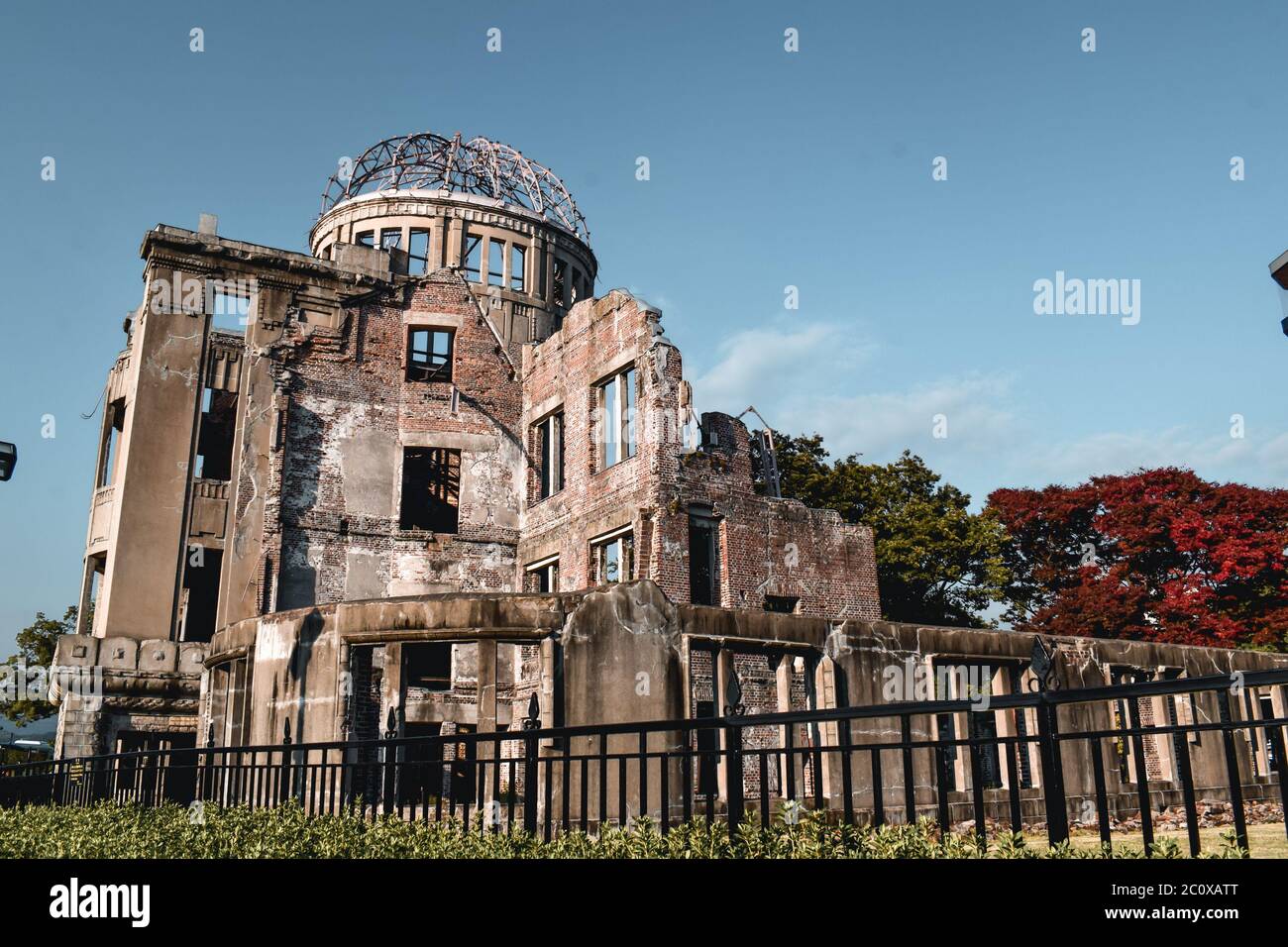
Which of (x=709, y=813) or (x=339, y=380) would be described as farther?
(x=339, y=380)

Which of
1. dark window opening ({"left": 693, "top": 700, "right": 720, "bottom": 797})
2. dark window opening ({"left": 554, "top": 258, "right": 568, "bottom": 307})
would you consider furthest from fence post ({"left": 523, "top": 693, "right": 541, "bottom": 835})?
dark window opening ({"left": 554, "top": 258, "right": 568, "bottom": 307})

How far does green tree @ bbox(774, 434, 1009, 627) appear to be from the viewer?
34.6 meters

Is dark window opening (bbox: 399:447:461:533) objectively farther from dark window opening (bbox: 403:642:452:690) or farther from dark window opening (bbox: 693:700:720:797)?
dark window opening (bbox: 693:700:720:797)

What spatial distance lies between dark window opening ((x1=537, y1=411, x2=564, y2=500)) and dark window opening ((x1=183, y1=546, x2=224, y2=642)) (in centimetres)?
820

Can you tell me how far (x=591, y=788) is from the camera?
12633mm

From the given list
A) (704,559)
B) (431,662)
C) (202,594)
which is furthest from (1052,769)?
(202,594)

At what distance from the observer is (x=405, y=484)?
98.8 feet

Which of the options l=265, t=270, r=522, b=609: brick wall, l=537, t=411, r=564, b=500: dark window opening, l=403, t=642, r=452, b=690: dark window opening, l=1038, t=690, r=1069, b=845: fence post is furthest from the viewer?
l=403, t=642, r=452, b=690: dark window opening

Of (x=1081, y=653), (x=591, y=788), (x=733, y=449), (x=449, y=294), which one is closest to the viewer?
(x=591, y=788)

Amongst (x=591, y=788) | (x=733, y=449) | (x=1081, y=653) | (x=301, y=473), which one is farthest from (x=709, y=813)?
(x=301, y=473)

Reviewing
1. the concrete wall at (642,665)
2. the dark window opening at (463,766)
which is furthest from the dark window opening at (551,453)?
the concrete wall at (642,665)

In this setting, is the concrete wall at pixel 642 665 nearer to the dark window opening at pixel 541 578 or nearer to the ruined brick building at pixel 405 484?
the ruined brick building at pixel 405 484
